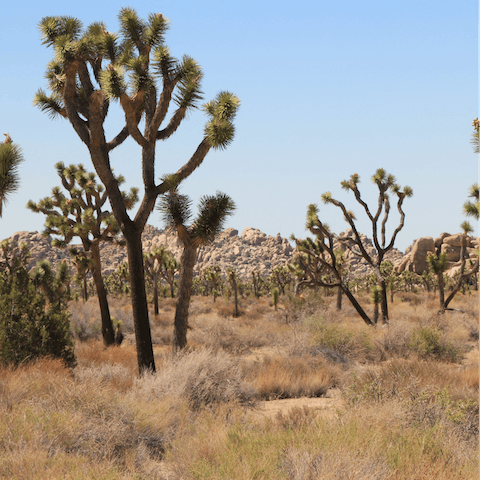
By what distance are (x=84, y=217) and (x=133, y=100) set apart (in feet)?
29.4

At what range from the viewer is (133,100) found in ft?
33.1

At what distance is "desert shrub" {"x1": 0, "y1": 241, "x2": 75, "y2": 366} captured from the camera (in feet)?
30.2

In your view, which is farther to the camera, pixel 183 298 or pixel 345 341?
pixel 345 341

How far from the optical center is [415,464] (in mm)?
4328

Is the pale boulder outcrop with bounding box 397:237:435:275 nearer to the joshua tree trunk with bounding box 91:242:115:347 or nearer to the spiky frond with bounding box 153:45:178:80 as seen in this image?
the joshua tree trunk with bounding box 91:242:115:347

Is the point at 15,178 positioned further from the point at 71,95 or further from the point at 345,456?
the point at 345,456

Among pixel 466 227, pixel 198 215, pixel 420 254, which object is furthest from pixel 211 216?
pixel 420 254

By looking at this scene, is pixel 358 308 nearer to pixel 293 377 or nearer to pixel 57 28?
pixel 293 377

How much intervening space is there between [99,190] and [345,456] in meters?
17.4

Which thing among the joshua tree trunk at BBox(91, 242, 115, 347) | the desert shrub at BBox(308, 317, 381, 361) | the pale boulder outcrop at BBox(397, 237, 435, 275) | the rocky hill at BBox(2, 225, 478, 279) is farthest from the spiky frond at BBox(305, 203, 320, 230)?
the rocky hill at BBox(2, 225, 478, 279)

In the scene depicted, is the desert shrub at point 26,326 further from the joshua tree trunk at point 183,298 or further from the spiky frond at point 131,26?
the spiky frond at point 131,26

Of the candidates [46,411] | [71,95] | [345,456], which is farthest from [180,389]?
[71,95]

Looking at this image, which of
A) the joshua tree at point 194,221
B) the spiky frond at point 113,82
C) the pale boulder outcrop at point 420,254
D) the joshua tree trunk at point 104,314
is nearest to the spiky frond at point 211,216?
the joshua tree at point 194,221

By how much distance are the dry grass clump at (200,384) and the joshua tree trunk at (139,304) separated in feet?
5.43
